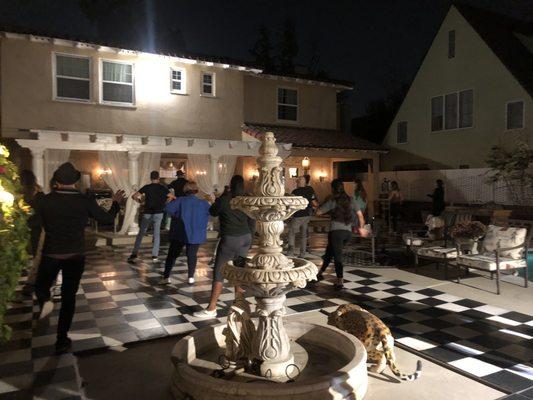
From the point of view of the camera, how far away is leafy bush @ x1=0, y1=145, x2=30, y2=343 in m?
3.33

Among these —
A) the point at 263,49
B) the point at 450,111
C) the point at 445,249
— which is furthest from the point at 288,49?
the point at 445,249

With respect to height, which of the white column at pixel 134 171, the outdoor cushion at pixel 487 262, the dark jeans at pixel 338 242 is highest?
the white column at pixel 134 171

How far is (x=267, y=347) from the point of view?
3967 millimetres

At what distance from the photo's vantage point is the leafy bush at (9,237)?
10.9 ft

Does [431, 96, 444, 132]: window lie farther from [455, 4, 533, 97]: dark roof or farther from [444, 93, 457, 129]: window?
[455, 4, 533, 97]: dark roof

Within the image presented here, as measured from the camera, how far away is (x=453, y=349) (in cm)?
496

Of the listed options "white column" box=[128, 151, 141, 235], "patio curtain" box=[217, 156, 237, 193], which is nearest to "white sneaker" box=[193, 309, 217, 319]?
"white column" box=[128, 151, 141, 235]

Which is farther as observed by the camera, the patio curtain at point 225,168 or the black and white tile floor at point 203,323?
the patio curtain at point 225,168

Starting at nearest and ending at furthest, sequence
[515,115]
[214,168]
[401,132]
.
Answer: [214,168] < [515,115] < [401,132]

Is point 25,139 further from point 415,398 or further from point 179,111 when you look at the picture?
point 415,398

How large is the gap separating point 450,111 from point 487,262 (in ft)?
46.5

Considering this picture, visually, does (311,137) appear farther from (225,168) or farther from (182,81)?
(182,81)

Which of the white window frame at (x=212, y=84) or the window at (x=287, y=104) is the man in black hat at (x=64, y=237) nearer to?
the white window frame at (x=212, y=84)

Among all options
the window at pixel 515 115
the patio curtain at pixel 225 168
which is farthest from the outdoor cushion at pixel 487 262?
the window at pixel 515 115
